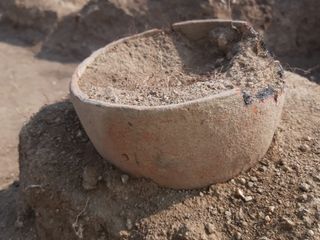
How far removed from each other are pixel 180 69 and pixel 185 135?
3.14 feet

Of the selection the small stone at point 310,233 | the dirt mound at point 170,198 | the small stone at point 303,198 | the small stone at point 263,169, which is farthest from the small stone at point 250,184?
the small stone at point 310,233

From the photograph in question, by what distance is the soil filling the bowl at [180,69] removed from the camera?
2.91 metres

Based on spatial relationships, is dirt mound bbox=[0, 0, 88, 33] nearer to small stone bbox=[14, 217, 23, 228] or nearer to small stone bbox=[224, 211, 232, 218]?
small stone bbox=[14, 217, 23, 228]

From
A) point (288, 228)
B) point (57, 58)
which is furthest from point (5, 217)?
point (57, 58)

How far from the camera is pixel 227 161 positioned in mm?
2908

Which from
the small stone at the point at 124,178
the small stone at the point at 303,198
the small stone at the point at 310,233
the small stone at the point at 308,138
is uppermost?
the small stone at the point at 308,138

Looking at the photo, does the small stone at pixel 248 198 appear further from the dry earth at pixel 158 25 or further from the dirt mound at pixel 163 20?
the dirt mound at pixel 163 20

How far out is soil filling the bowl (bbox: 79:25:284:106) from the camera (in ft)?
9.53

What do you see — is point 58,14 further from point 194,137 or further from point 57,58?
point 194,137

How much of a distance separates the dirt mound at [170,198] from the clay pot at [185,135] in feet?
0.32

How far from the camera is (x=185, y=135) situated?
8.97 feet

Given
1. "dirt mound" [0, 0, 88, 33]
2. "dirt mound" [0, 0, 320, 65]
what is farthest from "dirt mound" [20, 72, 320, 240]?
"dirt mound" [0, 0, 88, 33]

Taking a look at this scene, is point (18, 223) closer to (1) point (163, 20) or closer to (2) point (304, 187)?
(2) point (304, 187)

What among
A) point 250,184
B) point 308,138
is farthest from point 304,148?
point 250,184
